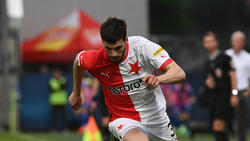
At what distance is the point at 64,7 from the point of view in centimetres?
2359

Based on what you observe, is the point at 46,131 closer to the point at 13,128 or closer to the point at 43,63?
the point at 13,128

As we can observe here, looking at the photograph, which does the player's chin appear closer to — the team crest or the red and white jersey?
the red and white jersey

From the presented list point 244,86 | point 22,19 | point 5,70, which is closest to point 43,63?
point 22,19

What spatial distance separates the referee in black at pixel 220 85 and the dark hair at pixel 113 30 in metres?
4.15

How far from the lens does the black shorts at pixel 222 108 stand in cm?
962

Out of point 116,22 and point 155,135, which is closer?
point 116,22

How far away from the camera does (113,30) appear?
5594 millimetres

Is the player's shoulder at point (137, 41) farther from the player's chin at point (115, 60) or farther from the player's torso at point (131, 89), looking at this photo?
the player's chin at point (115, 60)

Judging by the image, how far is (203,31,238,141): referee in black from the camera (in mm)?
9602

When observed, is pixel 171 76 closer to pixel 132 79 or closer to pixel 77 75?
pixel 132 79

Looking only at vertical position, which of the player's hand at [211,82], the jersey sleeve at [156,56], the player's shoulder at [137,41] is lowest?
the player's hand at [211,82]

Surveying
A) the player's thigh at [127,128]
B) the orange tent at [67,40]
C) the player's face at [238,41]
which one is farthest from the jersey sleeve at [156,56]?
the orange tent at [67,40]

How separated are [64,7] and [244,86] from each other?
549 inches

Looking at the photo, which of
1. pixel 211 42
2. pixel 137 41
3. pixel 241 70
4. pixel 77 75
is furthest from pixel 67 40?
pixel 137 41
